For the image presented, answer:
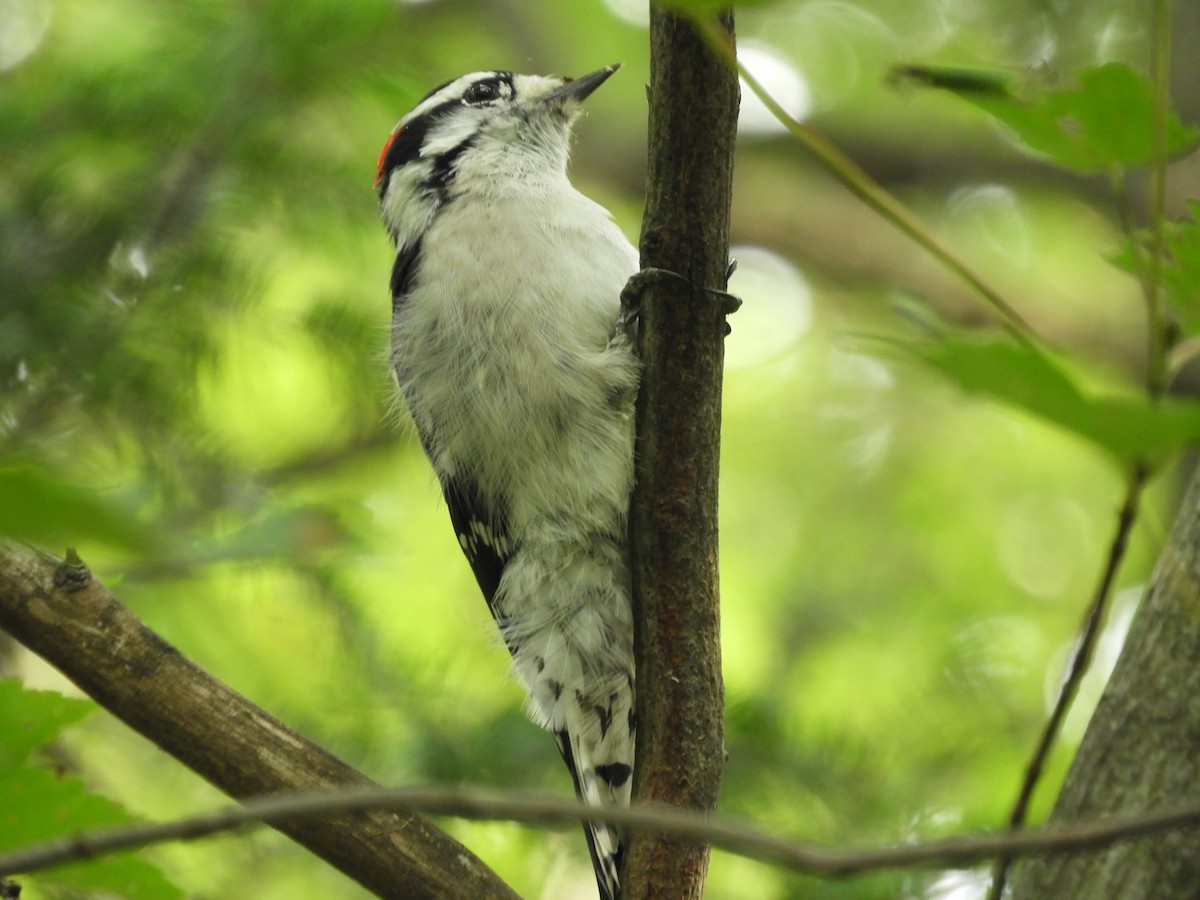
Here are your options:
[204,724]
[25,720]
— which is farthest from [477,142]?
[25,720]

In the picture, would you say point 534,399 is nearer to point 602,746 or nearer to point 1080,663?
point 602,746

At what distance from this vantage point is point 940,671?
4301 millimetres

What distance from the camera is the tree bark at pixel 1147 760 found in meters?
1.35

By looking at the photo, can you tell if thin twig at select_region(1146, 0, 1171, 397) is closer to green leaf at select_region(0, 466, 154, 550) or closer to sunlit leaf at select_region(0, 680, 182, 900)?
green leaf at select_region(0, 466, 154, 550)

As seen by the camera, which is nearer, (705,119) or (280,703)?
(705,119)

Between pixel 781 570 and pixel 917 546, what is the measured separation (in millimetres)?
839

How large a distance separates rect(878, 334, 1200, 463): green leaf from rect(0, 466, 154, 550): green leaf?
0.50 meters

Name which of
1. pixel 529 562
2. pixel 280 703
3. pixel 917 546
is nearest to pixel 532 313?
pixel 529 562

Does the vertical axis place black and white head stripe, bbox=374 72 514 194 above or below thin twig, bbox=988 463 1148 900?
above

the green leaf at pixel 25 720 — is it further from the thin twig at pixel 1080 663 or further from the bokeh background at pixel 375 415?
the thin twig at pixel 1080 663

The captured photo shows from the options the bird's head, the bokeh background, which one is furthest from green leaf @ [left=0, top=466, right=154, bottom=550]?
the bird's head

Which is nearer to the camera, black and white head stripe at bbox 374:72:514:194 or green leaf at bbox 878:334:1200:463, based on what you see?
green leaf at bbox 878:334:1200:463

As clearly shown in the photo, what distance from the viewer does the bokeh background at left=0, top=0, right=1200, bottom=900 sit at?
3.23 meters

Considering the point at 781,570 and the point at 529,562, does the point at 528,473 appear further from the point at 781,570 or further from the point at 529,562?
the point at 781,570
